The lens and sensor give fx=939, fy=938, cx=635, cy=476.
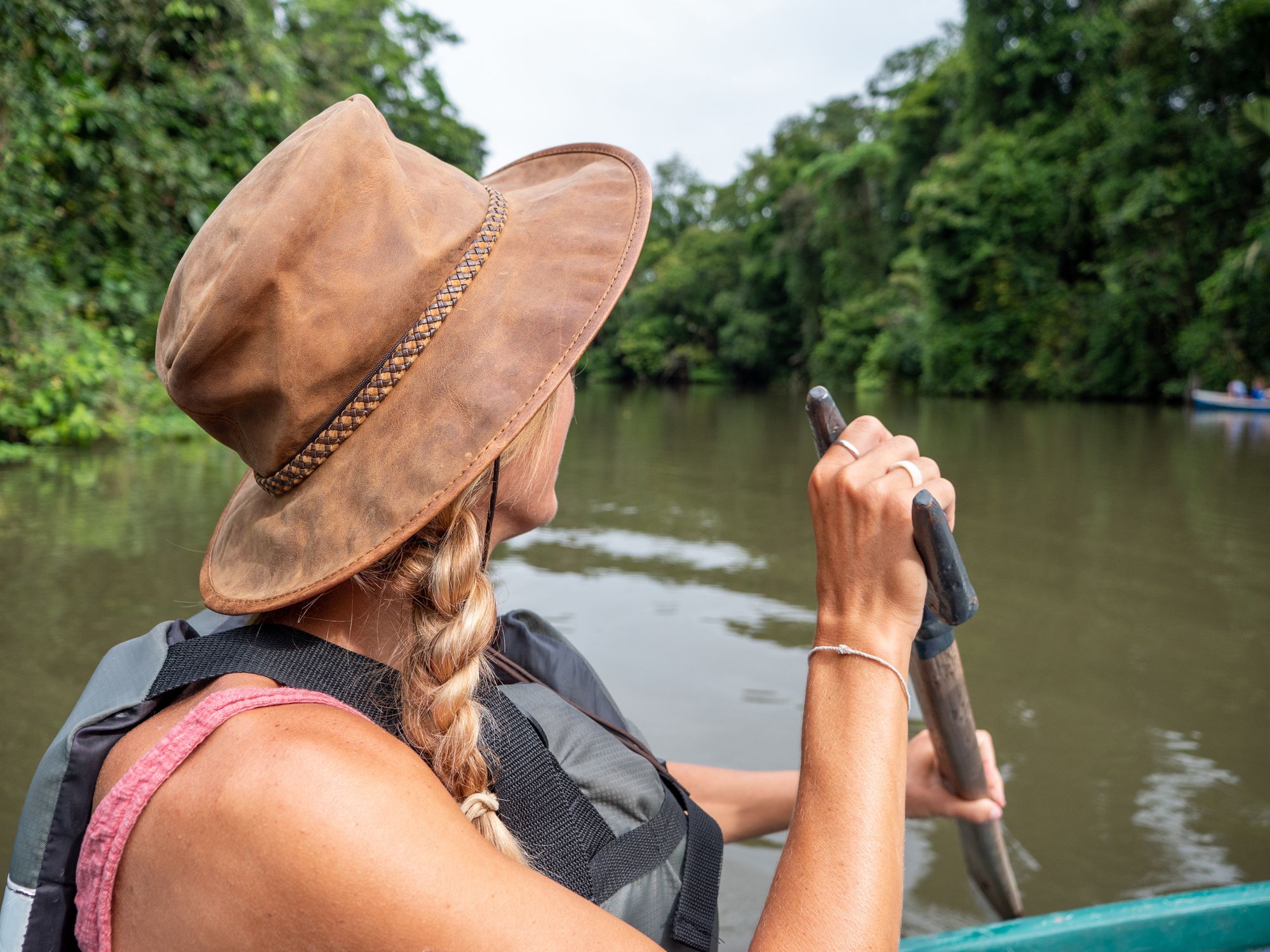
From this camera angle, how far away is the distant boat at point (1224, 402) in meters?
16.4

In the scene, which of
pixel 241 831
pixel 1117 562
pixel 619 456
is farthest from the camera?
pixel 619 456

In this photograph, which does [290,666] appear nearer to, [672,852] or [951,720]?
[672,852]

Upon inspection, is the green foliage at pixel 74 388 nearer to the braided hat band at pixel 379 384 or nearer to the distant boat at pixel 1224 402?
the braided hat band at pixel 379 384

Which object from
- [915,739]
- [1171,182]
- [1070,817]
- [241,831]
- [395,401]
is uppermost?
[1171,182]

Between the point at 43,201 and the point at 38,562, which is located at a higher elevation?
the point at 43,201

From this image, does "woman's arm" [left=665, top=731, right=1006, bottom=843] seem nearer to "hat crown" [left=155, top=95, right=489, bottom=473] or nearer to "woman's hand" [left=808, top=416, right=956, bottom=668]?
"woman's hand" [left=808, top=416, right=956, bottom=668]

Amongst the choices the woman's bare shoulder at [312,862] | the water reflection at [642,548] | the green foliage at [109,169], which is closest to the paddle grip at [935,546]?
the woman's bare shoulder at [312,862]

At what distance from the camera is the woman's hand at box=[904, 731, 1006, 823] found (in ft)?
5.36

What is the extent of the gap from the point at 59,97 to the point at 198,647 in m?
9.07

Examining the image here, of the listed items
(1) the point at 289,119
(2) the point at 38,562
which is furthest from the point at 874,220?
(2) the point at 38,562

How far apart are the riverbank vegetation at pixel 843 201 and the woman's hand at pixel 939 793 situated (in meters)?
8.18

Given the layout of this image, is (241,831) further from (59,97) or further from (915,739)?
(59,97)

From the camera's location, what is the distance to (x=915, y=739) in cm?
173

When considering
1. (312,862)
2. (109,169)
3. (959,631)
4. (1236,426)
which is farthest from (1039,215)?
(312,862)
